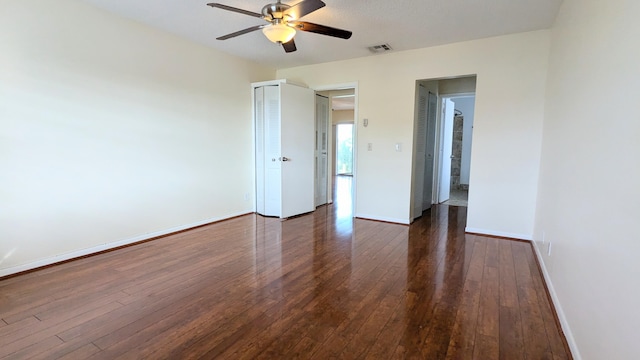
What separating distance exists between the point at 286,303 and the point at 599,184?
1999mm

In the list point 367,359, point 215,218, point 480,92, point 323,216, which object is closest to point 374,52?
point 480,92

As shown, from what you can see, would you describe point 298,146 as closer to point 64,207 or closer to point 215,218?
point 215,218

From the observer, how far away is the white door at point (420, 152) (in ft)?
15.2

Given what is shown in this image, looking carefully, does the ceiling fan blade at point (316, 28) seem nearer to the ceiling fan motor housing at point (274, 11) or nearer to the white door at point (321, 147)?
the ceiling fan motor housing at point (274, 11)

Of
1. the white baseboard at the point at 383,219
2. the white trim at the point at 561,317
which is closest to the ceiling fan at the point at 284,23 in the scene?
the white trim at the point at 561,317

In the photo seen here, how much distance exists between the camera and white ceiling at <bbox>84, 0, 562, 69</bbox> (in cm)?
294

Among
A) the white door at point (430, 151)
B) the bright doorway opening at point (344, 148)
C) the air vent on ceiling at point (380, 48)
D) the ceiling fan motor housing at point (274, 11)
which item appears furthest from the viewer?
the bright doorway opening at point (344, 148)

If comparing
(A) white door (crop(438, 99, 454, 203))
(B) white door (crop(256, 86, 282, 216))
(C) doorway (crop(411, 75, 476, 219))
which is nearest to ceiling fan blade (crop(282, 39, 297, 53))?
(B) white door (crop(256, 86, 282, 216))

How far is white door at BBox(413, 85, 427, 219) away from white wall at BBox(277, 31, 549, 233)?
0.90 feet

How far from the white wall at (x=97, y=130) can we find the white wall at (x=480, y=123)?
2254 millimetres

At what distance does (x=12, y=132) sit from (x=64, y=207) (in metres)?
0.77

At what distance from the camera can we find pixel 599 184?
1.55m

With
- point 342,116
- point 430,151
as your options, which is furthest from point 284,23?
point 342,116

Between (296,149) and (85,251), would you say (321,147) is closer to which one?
(296,149)
